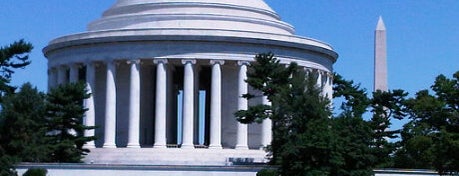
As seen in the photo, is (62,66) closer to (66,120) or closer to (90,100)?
(90,100)

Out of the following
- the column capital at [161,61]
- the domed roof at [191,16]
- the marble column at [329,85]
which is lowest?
the marble column at [329,85]

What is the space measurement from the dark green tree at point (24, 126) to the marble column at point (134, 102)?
712 inches

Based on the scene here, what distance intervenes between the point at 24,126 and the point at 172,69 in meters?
26.5

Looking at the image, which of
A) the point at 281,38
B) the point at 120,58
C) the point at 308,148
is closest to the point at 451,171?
the point at 308,148

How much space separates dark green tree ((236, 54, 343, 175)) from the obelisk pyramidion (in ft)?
97.6

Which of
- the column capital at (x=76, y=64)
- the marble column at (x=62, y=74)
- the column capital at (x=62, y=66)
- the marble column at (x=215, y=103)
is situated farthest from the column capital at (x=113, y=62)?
the marble column at (x=215, y=103)

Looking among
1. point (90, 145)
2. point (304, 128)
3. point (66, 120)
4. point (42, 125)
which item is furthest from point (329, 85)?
point (42, 125)

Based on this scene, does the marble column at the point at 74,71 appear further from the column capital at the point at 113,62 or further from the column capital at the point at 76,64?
the column capital at the point at 113,62

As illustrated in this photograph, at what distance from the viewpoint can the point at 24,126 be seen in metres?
97.6

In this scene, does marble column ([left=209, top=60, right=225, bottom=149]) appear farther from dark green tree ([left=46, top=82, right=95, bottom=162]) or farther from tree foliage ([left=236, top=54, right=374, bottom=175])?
dark green tree ([left=46, top=82, right=95, bottom=162])

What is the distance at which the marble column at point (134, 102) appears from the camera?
11788 centimetres

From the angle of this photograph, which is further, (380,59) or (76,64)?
(380,59)

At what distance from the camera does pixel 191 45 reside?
11731 cm

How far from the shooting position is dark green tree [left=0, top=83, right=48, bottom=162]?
317ft
